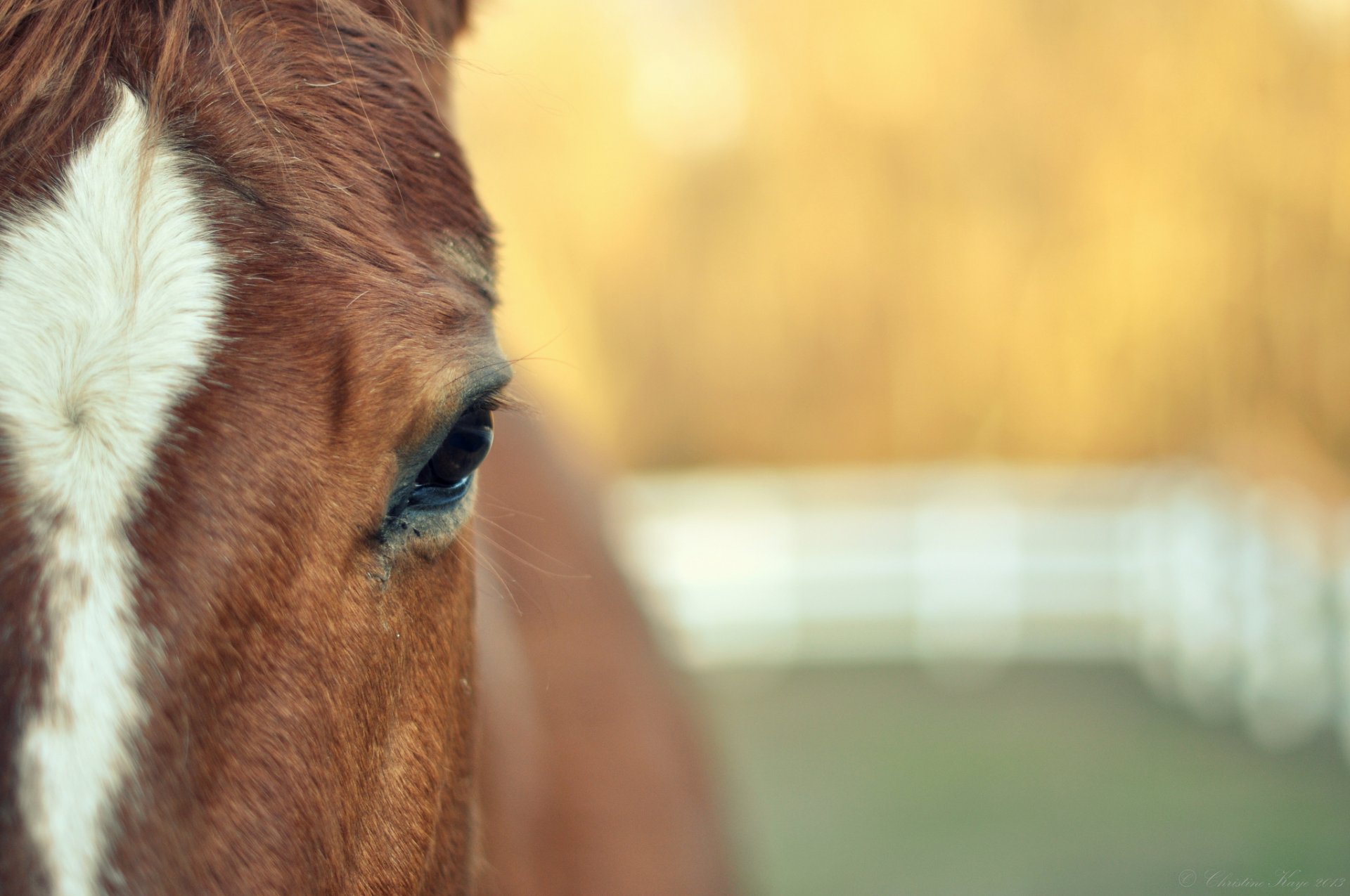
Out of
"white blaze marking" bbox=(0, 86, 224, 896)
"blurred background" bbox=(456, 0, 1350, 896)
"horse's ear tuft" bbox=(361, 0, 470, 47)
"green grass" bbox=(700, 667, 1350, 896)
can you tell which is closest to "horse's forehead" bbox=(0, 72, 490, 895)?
"white blaze marking" bbox=(0, 86, 224, 896)

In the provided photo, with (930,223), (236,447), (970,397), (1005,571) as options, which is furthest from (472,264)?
(930,223)

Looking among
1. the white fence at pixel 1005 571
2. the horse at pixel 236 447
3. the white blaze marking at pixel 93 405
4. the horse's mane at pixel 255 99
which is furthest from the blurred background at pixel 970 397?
the white blaze marking at pixel 93 405

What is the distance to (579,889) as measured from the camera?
2.47 m

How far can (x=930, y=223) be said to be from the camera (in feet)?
50.3

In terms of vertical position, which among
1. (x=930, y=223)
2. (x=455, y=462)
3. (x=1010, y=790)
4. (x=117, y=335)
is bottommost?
(x=1010, y=790)

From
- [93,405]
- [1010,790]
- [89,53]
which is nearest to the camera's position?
[93,405]

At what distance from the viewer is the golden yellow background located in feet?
39.6

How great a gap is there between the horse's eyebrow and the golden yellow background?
422 inches

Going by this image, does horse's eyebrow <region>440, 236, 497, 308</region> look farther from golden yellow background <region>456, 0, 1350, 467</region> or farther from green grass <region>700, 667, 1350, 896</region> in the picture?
golden yellow background <region>456, 0, 1350, 467</region>

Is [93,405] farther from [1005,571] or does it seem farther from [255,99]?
[1005,571]

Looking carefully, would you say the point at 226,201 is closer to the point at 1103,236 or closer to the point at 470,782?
the point at 470,782

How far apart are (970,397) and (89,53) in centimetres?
1410

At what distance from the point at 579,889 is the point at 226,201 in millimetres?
1857

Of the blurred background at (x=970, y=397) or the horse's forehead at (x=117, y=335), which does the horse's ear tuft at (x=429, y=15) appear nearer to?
the blurred background at (x=970, y=397)
